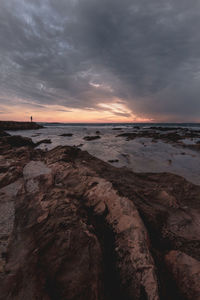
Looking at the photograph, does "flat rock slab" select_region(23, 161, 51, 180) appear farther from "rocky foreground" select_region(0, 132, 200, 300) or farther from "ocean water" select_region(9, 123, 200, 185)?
"ocean water" select_region(9, 123, 200, 185)

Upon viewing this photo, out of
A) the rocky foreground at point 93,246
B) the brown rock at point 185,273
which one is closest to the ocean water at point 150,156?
the rocky foreground at point 93,246

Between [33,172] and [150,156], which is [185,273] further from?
[150,156]

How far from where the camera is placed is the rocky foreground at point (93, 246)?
1243 mm

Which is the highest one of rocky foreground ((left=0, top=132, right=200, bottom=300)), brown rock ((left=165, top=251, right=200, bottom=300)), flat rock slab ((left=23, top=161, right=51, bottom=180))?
flat rock slab ((left=23, top=161, right=51, bottom=180))

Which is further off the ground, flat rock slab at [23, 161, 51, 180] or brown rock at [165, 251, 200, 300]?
flat rock slab at [23, 161, 51, 180]

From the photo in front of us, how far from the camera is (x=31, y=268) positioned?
133 cm

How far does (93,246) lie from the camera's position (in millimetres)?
1562

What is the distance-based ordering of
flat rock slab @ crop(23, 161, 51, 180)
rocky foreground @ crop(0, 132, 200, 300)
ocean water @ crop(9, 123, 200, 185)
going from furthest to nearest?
1. ocean water @ crop(9, 123, 200, 185)
2. flat rock slab @ crop(23, 161, 51, 180)
3. rocky foreground @ crop(0, 132, 200, 300)

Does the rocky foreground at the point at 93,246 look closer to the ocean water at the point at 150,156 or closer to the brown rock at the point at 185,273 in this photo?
the brown rock at the point at 185,273

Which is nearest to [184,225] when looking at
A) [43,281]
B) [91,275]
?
[91,275]

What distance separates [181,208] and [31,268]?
326 cm

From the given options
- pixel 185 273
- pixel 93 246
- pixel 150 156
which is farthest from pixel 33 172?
pixel 150 156

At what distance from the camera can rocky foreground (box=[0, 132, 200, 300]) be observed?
124 cm

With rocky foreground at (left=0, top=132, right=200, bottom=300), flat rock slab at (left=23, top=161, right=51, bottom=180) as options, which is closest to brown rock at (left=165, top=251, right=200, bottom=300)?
rocky foreground at (left=0, top=132, right=200, bottom=300)
